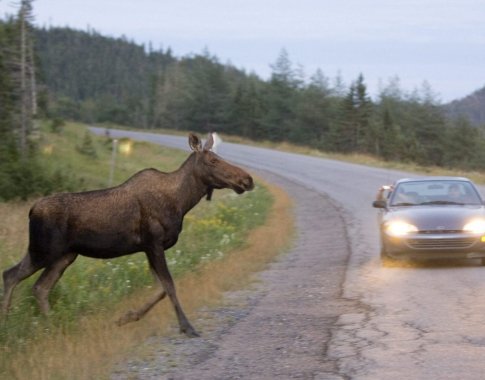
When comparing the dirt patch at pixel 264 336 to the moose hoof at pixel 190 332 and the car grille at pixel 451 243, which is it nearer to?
the moose hoof at pixel 190 332

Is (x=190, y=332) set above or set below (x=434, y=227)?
below

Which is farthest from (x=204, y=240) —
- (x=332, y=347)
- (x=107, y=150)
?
(x=107, y=150)

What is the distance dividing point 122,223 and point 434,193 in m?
→ 7.40

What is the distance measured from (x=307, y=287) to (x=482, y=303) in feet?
8.72

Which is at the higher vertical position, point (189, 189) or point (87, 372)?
point (189, 189)

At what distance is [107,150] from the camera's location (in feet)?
148

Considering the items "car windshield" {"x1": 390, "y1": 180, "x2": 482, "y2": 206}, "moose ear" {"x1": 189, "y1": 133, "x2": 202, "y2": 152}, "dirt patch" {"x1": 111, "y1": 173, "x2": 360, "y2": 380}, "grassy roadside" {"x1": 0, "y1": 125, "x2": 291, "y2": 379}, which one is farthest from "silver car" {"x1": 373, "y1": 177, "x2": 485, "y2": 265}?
"moose ear" {"x1": 189, "y1": 133, "x2": 202, "y2": 152}

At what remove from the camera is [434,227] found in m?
12.2

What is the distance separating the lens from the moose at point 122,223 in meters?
7.88

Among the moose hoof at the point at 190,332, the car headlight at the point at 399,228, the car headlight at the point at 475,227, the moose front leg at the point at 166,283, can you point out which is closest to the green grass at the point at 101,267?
A: the moose front leg at the point at 166,283

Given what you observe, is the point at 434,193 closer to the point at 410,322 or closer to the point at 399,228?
the point at 399,228

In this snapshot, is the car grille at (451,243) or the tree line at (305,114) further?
the tree line at (305,114)

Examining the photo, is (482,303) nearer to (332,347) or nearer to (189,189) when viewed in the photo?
(332,347)

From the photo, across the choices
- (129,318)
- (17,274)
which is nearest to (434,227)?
(129,318)
